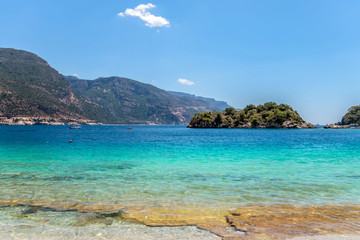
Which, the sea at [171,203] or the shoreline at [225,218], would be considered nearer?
the shoreline at [225,218]

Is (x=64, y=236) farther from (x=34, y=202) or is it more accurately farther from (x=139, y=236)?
(x=34, y=202)

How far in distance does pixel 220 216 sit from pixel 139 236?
3674 millimetres

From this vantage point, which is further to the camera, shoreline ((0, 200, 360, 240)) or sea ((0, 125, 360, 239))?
sea ((0, 125, 360, 239))

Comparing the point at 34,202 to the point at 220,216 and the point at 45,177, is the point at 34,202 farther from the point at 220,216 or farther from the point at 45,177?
the point at 220,216

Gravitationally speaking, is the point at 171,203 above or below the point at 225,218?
below

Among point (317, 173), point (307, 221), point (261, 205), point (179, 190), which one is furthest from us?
point (317, 173)

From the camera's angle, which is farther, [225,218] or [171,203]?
[171,203]

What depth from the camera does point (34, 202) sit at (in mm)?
11945

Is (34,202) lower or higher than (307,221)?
lower

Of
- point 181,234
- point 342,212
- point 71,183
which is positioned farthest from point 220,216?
point 71,183

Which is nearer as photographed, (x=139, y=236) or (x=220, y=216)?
(x=139, y=236)

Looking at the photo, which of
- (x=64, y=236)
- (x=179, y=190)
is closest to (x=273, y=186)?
(x=179, y=190)

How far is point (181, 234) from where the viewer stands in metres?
8.02

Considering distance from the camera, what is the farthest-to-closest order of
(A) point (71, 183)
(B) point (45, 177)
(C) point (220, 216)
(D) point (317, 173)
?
1. (D) point (317, 173)
2. (B) point (45, 177)
3. (A) point (71, 183)
4. (C) point (220, 216)
